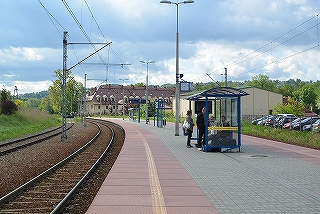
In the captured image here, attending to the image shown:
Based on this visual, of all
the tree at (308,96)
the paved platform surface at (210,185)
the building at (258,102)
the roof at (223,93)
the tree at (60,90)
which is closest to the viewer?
the paved platform surface at (210,185)

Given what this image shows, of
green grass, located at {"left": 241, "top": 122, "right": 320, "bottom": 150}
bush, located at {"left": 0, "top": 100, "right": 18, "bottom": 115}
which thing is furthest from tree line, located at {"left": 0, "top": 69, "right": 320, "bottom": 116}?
green grass, located at {"left": 241, "top": 122, "right": 320, "bottom": 150}

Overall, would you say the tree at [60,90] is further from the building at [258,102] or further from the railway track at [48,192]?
the railway track at [48,192]

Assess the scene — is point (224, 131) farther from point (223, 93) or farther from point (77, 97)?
point (77, 97)

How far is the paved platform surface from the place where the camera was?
780cm

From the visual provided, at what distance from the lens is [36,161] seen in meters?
17.1

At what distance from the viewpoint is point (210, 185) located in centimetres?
1005

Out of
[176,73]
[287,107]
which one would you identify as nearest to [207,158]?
[176,73]

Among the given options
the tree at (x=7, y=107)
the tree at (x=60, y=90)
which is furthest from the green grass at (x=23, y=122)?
the tree at (x=60, y=90)

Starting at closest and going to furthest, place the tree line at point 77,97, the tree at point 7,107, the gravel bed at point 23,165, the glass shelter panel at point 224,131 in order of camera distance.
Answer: the gravel bed at point 23,165, the glass shelter panel at point 224,131, the tree at point 7,107, the tree line at point 77,97

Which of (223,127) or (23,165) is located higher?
(223,127)

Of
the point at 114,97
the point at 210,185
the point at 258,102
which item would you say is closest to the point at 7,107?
the point at 210,185

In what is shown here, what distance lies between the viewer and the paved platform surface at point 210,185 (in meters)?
7.80

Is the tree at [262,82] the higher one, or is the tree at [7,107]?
the tree at [262,82]

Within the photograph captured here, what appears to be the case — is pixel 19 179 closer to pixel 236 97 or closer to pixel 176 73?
pixel 236 97
